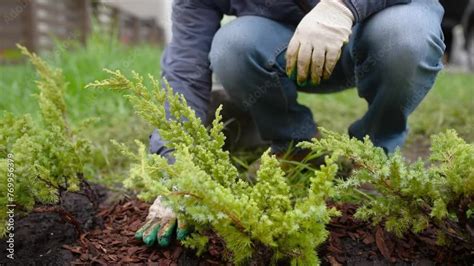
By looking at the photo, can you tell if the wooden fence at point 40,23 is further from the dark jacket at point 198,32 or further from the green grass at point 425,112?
the dark jacket at point 198,32

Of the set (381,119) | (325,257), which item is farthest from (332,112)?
(325,257)

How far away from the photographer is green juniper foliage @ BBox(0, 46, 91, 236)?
1163 millimetres

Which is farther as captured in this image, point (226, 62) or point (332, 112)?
point (332, 112)

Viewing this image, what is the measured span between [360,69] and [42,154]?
95 cm

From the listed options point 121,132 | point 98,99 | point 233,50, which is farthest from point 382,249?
point 98,99

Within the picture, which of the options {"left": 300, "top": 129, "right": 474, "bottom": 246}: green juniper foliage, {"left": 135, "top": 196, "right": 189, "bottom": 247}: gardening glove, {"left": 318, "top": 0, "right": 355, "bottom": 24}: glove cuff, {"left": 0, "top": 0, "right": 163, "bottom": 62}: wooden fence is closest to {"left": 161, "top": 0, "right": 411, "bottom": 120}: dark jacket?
{"left": 318, "top": 0, "right": 355, "bottom": 24}: glove cuff

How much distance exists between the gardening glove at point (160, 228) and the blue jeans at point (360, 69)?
1.80ft

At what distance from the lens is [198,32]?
1.68 meters

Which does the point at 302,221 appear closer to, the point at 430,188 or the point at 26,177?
the point at 430,188

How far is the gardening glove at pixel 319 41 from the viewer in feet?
4.12

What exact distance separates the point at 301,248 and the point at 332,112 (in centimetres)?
237

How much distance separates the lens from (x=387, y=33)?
1.45 meters

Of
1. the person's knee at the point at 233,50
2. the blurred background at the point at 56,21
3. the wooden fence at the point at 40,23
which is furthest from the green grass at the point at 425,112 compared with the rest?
the wooden fence at the point at 40,23

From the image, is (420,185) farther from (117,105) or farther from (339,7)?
(117,105)
